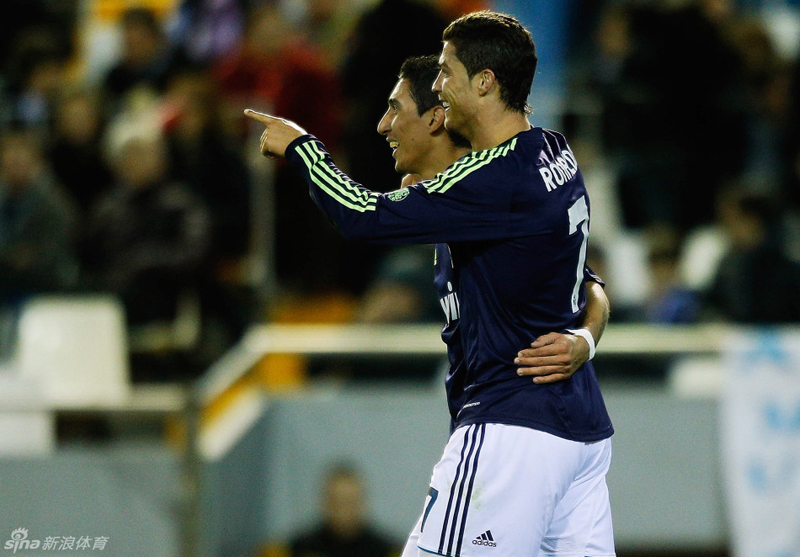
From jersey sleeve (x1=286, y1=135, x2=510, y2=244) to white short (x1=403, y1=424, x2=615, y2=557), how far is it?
52 cm

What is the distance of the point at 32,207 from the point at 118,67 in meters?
1.61

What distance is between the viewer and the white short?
319 centimetres

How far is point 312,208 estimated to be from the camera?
7.34 metres

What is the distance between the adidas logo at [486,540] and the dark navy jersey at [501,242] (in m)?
0.29

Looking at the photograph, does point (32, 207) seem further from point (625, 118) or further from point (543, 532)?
point (543, 532)

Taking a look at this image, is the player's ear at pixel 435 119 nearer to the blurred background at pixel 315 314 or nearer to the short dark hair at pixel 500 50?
the short dark hair at pixel 500 50

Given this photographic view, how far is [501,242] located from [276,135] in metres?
0.65

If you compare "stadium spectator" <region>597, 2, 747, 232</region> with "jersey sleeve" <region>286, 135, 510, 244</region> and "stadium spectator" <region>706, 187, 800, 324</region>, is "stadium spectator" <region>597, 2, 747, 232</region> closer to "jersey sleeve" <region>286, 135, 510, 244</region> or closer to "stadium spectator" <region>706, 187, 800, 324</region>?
"stadium spectator" <region>706, 187, 800, 324</region>

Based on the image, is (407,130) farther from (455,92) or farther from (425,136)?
(455,92)

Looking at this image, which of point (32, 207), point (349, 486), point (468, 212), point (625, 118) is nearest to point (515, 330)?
point (468, 212)

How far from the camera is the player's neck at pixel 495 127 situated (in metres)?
3.26

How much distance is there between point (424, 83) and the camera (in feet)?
11.6

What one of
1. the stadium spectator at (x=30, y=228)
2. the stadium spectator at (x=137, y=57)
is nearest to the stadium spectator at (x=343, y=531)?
the stadium spectator at (x=30, y=228)

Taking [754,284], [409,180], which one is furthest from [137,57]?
A: [409,180]
